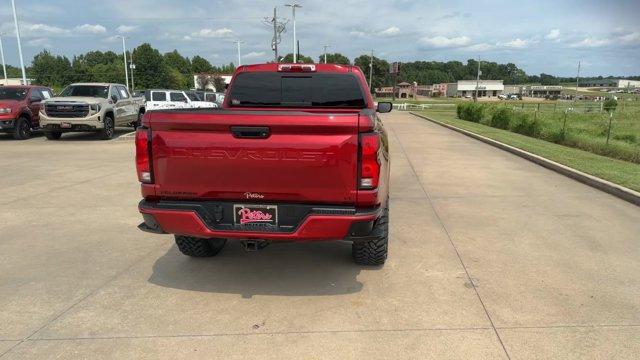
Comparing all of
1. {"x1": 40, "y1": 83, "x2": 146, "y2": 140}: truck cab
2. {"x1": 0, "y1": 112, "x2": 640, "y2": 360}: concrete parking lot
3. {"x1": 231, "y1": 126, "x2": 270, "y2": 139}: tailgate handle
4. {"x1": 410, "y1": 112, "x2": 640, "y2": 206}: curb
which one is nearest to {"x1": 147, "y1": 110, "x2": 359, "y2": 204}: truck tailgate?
{"x1": 231, "y1": 126, "x2": 270, "y2": 139}: tailgate handle

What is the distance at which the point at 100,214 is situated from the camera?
22.2ft

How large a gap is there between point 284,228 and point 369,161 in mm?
→ 826

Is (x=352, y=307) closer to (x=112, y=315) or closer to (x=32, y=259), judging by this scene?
(x=112, y=315)

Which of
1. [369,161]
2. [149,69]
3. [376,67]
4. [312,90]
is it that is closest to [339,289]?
[369,161]

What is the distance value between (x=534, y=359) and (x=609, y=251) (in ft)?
8.95

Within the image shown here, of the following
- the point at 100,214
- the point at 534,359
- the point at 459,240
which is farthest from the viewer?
the point at 100,214

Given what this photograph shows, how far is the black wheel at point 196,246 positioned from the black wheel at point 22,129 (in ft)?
47.8

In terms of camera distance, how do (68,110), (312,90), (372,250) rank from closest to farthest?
(372,250) < (312,90) < (68,110)

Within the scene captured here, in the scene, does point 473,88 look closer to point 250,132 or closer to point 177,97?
point 177,97

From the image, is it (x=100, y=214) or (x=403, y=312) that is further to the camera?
(x=100, y=214)

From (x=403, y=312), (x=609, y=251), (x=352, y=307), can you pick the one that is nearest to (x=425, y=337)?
(x=403, y=312)

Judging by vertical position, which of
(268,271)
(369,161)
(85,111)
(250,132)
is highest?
(250,132)

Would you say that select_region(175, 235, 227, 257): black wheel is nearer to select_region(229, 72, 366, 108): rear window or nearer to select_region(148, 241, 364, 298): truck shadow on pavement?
select_region(148, 241, 364, 298): truck shadow on pavement

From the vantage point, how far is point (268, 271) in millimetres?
4738
